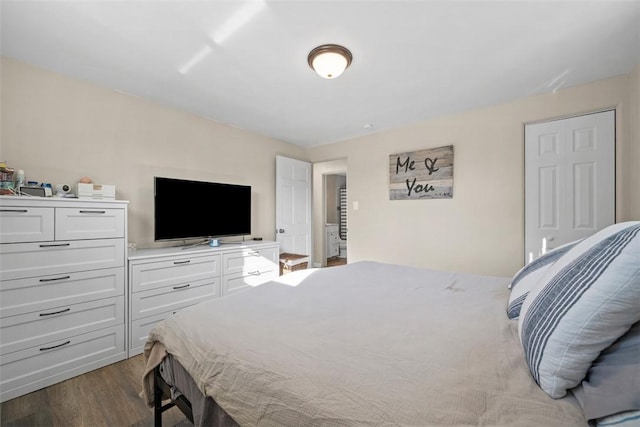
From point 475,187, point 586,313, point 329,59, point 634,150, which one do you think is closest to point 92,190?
point 329,59

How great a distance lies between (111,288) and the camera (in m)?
2.19

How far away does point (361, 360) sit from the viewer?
2.87 ft

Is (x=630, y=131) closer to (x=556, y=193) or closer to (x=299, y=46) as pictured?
(x=556, y=193)

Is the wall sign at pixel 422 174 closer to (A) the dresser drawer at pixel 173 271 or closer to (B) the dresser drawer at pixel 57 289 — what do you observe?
(A) the dresser drawer at pixel 173 271

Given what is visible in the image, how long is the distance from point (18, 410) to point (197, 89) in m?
2.72

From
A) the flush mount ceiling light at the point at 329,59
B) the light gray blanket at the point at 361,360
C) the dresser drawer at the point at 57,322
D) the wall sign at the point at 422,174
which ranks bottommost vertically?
the dresser drawer at the point at 57,322

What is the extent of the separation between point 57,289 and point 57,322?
24 centimetres

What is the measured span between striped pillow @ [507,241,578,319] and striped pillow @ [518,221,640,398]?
0.42 meters

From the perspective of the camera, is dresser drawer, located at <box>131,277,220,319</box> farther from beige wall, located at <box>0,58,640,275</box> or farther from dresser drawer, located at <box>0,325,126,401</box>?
beige wall, located at <box>0,58,640,275</box>

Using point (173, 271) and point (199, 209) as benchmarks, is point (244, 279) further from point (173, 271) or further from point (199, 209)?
point (199, 209)

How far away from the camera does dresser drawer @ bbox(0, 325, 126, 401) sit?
1.76m

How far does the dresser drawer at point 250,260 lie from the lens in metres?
3.04

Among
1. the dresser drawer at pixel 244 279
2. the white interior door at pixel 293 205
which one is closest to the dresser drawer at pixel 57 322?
the dresser drawer at pixel 244 279

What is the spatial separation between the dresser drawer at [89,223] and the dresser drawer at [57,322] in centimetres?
53
